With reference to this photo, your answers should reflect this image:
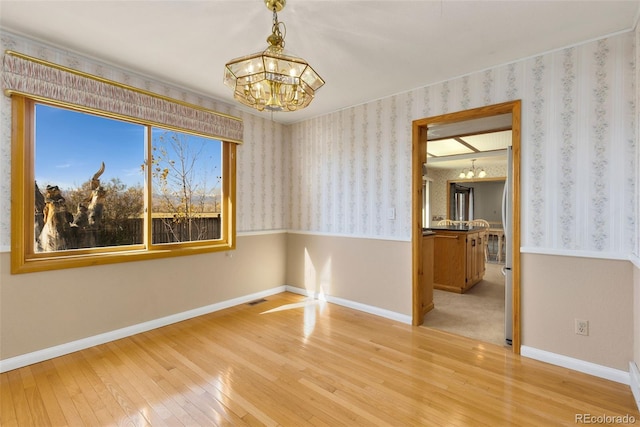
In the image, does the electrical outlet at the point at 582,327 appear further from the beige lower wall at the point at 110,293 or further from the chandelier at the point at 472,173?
the chandelier at the point at 472,173

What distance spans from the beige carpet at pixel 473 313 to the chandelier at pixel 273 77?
2.88 m

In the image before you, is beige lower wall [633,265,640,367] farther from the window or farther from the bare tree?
the bare tree

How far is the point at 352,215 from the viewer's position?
4.01 meters

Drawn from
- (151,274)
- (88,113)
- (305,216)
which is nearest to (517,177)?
(305,216)

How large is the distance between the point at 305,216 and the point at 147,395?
2937mm

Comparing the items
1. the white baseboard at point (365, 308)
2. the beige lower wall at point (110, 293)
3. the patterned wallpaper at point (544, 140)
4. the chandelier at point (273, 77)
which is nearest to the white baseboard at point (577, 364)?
the patterned wallpaper at point (544, 140)

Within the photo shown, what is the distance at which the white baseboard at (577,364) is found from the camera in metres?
2.29

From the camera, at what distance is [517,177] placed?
2748 mm

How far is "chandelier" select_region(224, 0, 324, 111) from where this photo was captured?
1685mm

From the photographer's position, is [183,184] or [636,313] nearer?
[636,313]

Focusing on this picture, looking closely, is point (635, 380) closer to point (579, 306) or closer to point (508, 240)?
point (579, 306)

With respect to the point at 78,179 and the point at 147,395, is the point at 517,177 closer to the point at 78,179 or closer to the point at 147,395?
the point at 147,395

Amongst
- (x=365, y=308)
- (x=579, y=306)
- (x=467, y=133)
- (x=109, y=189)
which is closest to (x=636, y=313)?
(x=579, y=306)

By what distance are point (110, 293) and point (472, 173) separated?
9.11m
